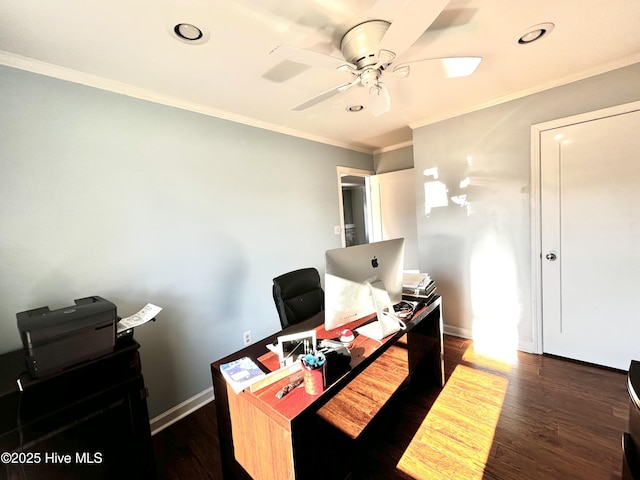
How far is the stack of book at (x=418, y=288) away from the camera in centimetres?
199

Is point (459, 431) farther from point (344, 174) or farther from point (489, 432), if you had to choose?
point (344, 174)

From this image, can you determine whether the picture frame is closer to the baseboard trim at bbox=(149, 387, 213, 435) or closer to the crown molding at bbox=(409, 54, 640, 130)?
the baseboard trim at bbox=(149, 387, 213, 435)

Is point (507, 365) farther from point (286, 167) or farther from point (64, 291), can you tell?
point (64, 291)

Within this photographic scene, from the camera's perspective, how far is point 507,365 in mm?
2398

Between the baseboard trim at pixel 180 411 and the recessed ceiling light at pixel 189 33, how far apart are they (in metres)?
2.47

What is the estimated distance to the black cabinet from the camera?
110 cm

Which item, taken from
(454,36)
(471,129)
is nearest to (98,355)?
(454,36)

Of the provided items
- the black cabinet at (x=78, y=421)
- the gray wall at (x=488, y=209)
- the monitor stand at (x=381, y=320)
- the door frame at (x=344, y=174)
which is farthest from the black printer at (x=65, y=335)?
the gray wall at (x=488, y=209)

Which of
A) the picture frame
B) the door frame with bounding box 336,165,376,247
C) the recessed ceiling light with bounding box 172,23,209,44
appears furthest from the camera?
the door frame with bounding box 336,165,376,247

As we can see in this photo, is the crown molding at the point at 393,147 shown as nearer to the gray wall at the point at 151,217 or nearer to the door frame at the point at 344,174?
the door frame at the point at 344,174

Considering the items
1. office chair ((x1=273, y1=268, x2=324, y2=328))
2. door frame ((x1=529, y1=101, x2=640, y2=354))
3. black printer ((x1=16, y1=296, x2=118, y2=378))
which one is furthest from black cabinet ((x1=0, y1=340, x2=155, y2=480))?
door frame ((x1=529, y1=101, x2=640, y2=354))

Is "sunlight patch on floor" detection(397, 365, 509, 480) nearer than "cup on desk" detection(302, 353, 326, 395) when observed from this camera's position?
No

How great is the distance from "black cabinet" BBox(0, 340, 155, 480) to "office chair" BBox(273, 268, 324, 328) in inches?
33.3

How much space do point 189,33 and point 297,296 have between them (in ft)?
5.52
